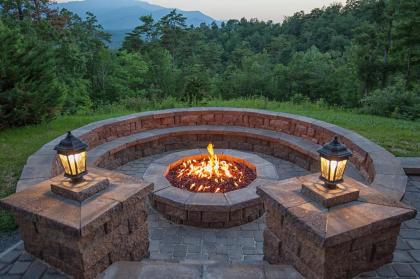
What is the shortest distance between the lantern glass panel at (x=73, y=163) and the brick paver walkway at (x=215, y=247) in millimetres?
941

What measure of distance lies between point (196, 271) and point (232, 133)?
4933 mm

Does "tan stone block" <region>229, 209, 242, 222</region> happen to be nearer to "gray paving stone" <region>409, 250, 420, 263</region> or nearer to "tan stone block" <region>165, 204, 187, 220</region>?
"tan stone block" <region>165, 204, 187, 220</region>

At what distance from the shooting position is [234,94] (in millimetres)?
34656

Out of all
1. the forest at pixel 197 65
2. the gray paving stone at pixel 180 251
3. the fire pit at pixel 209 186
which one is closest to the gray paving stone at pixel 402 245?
the fire pit at pixel 209 186

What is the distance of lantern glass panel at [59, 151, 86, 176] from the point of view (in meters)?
2.94

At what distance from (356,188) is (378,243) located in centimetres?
53

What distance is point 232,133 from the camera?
753 centimetres

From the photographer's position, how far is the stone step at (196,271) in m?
2.78

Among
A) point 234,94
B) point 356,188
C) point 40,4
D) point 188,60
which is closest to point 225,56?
point 188,60

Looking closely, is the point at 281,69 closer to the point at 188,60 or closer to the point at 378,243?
the point at 188,60

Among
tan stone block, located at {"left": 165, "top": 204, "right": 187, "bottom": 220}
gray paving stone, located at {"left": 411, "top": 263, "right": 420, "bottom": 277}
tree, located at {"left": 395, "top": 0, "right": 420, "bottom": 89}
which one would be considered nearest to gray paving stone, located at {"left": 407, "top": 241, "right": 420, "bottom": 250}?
gray paving stone, located at {"left": 411, "top": 263, "right": 420, "bottom": 277}

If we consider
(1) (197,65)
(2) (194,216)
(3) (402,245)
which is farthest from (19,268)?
(1) (197,65)

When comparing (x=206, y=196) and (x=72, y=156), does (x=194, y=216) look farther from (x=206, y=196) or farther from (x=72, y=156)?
(x=72, y=156)

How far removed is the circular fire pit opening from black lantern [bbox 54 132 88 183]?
7.42ft
